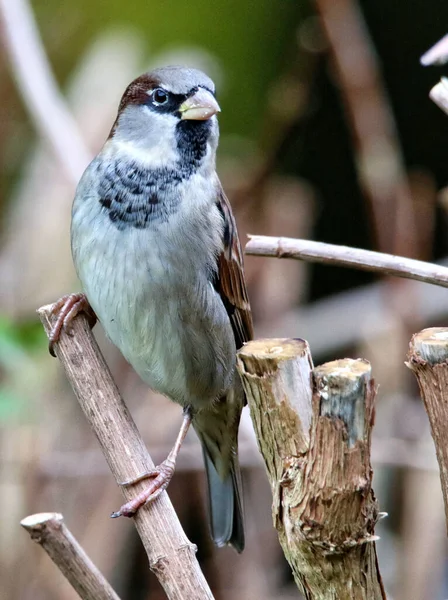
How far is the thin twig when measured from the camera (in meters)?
2.29

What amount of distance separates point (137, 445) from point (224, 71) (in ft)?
7.25

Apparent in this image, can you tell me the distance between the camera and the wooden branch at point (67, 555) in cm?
121

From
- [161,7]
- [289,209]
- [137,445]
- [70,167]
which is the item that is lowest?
[137,445]

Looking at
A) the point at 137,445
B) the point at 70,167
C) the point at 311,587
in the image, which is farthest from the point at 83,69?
the point at 311,587

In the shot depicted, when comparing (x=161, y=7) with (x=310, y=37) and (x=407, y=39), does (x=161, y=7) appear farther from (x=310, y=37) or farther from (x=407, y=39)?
(x=407, y=39)

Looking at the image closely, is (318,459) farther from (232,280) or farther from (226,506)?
(226,506)

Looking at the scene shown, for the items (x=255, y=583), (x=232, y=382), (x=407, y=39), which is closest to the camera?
(x=232, y=382)

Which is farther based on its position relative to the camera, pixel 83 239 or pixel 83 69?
pixel 83 69

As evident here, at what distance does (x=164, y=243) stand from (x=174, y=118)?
27 cm

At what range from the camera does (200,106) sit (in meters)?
1.73

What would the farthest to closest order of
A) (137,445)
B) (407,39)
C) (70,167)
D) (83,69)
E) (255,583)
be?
1. (407,39)
2. (83,69)
3. (255,583)
4. (70,167)
5. (137,445)

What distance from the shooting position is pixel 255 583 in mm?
2682

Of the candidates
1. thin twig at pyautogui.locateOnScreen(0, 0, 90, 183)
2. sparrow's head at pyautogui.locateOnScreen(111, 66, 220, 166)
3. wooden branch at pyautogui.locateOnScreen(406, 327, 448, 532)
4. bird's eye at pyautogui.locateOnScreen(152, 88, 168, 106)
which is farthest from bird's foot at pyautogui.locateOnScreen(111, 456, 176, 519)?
thin twig at pyautogui.locateOnScreen(0, 0, 90, 183)

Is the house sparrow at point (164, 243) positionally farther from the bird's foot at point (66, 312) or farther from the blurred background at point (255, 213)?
the blurred background at point (255, 213)
